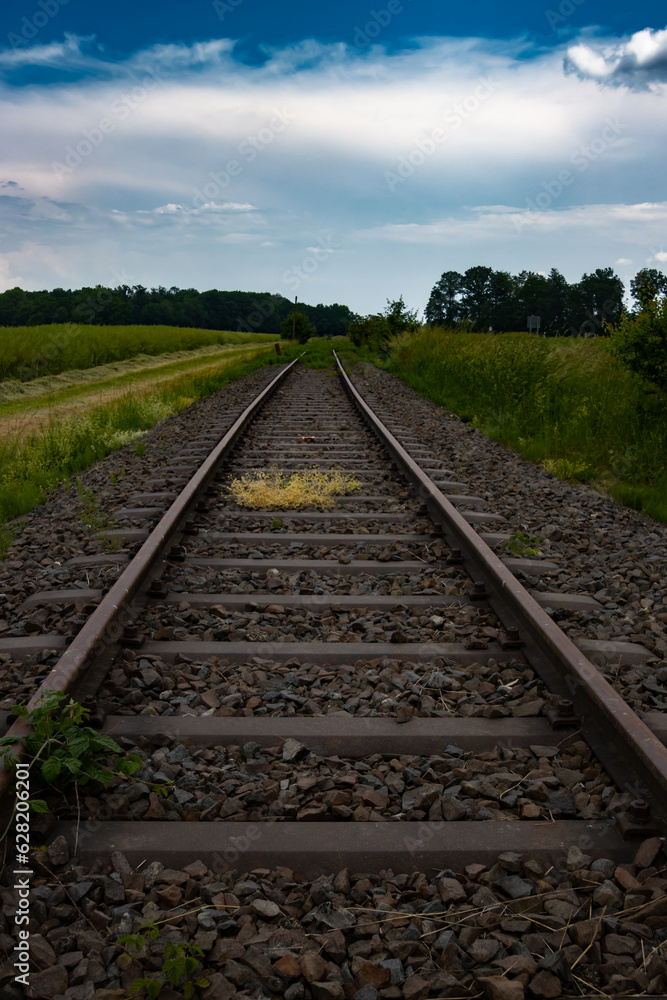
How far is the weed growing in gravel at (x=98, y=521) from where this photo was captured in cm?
445

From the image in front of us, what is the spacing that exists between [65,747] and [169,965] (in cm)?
92

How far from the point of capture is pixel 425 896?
188 centimetres

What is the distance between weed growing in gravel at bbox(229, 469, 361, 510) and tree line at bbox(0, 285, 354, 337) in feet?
87.3

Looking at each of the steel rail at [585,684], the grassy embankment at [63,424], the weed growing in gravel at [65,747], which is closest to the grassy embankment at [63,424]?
the grassy embankment at [63,424]

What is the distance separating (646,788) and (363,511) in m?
3.43

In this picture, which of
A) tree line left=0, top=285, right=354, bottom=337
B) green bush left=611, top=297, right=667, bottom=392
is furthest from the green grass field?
green bush left=611, top=297, right=667, bottom=392

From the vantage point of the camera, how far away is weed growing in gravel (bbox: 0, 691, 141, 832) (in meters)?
2.20

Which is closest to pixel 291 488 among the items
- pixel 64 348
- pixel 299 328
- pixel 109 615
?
pixel 109 615

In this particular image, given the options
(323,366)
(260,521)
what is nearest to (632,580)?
(260,521)

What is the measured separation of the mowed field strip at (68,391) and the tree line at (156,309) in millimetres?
8802

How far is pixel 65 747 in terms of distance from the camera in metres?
2.32

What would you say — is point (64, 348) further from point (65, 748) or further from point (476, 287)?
point (476, 287)

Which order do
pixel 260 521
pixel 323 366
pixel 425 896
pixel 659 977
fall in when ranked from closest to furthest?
pixel 659 977
pixel 425 896
pixel 260 521
pixel 323 366

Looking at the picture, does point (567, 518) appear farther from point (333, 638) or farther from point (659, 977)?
point (659, 977)
